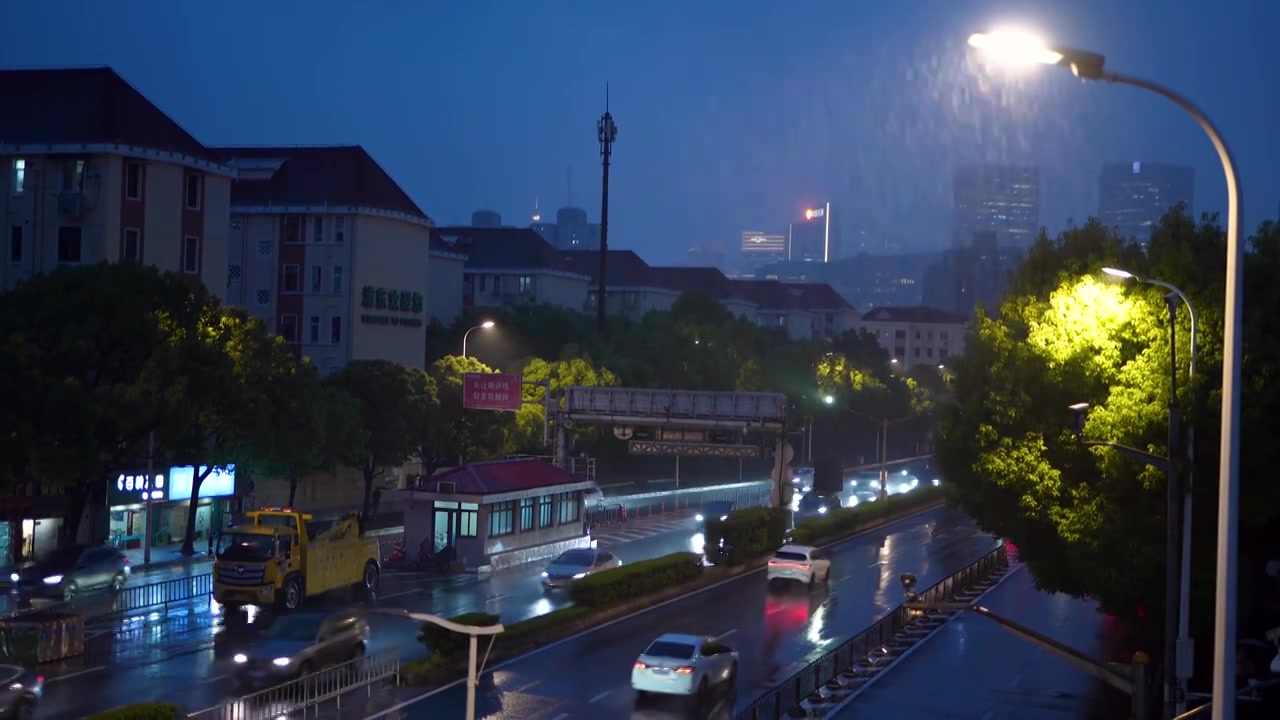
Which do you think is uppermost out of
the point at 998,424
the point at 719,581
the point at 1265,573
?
the point at 998,424

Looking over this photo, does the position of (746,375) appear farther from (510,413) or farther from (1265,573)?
(1265,573)

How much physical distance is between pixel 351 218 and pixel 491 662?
3981 cm

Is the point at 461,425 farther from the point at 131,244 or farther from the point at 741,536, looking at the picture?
the point at 741,536

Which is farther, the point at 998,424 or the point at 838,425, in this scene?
the point at 838,425

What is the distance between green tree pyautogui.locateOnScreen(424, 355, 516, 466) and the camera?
58.9 m

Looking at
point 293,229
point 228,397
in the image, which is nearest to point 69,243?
point 228,397

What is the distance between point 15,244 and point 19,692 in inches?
1369

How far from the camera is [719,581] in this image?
44156 millimetres

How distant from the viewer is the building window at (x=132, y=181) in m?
50.4

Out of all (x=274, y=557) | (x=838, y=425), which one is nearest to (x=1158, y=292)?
(x=274, y=557)

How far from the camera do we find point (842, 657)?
29.2 m

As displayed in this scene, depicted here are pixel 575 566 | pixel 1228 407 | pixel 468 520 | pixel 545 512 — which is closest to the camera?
pixel 1228 407

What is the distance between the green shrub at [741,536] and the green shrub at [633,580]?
10.3 ft

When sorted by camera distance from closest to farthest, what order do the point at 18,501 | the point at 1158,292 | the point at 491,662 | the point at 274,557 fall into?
the point at 1158,292
the point at 491,662
the point at 274,557
the point at 18,501
